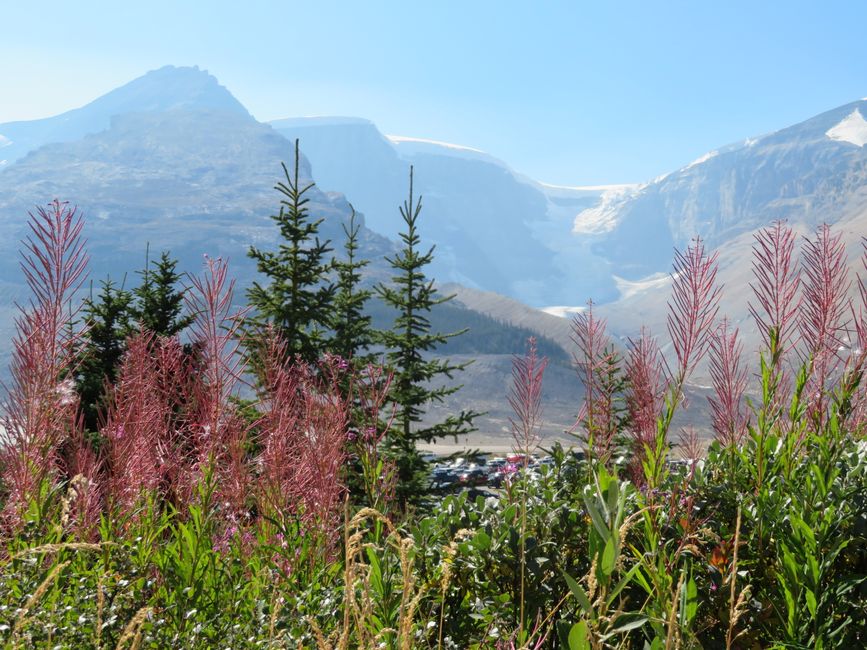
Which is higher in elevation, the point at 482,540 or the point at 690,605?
the point at 690,605

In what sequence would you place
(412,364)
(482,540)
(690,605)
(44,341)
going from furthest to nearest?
(412,364)
(44,341)
(482,540)
(690,605)

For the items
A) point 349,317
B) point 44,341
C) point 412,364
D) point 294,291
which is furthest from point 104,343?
point 44,341

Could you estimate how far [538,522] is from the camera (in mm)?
2922

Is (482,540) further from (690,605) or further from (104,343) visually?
(104,343)

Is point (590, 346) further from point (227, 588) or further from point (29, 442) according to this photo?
point (29, 442)

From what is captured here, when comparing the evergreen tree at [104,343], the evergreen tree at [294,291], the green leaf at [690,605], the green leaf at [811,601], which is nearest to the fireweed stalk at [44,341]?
the green leaf at [690,605]

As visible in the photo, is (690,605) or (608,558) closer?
(608,558)

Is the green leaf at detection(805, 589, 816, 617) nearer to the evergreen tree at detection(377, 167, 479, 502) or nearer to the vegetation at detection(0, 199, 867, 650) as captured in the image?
the vegetation at detection(0, 199, 867, 650)

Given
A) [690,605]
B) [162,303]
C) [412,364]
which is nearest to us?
[690,605]

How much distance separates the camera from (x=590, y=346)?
328cm

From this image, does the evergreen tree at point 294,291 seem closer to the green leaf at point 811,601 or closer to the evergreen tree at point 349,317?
the evergreen tree at point 349,317

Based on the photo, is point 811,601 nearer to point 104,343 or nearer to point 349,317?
point 349,317

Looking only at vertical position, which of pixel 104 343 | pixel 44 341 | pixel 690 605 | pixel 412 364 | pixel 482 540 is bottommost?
pixel 412 364

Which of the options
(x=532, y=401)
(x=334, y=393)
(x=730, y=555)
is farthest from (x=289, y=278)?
(x=730, y=555)
